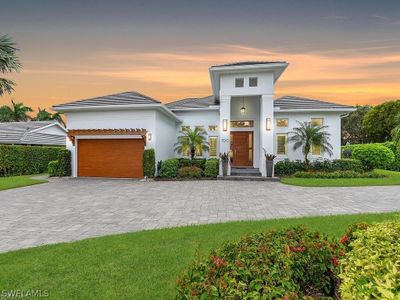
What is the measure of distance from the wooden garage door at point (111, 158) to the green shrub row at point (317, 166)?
9.49 meters

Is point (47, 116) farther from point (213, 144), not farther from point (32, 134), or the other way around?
point (213, 144)

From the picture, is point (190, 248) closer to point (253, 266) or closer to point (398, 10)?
point (253, 266)

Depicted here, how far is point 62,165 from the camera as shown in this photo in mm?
15875

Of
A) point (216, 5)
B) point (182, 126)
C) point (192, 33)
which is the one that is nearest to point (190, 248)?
point (216, 5)

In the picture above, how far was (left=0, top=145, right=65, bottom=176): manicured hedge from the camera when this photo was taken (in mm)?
17094

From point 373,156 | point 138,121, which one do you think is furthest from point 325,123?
point 138,121

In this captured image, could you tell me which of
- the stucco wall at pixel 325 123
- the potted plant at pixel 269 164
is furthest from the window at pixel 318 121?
the potted plant at pixel 269 164

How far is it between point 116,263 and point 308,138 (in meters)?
15.3

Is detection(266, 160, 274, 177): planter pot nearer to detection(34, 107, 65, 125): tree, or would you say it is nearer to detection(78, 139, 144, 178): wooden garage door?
detection(78, 139, 144, 178): wooden garage door

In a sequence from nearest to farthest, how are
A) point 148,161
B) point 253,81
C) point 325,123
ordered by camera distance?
point 148,161 → point 253,81 → point 325,123

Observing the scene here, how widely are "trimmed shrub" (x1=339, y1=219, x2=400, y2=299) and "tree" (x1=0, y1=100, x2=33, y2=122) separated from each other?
49420 millimetres

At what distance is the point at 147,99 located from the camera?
15984 millimetres

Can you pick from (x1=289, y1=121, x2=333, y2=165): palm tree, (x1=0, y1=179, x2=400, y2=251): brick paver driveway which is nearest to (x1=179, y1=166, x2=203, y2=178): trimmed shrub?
(x1=0, y1=179, x2=400, y2=251): brick paver driveway

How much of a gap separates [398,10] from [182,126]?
13907 millimetres
